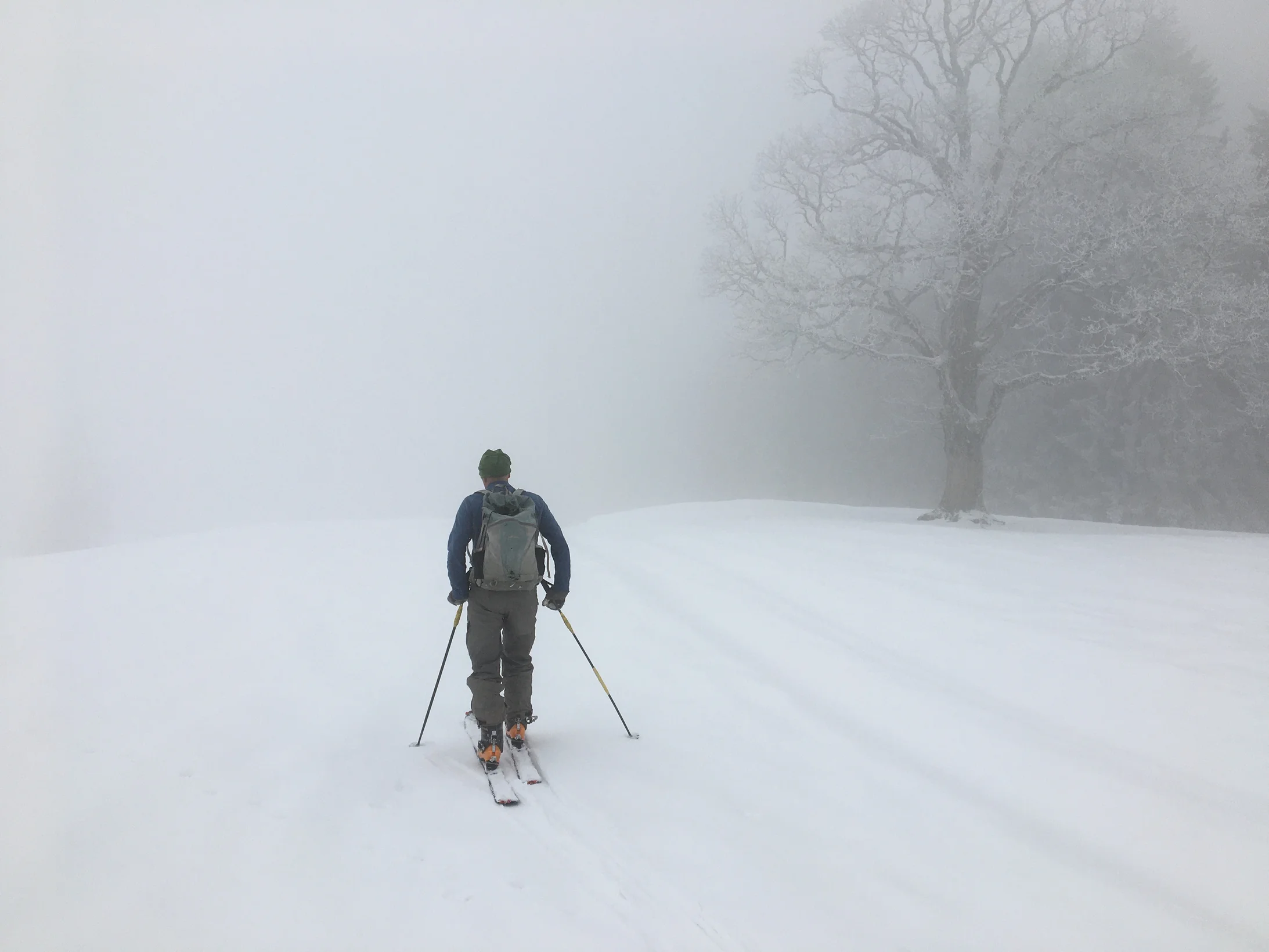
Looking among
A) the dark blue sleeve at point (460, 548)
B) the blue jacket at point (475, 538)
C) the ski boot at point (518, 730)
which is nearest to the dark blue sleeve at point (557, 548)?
the blue jacket at point (475, 538)

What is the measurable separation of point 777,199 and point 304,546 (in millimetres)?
14087

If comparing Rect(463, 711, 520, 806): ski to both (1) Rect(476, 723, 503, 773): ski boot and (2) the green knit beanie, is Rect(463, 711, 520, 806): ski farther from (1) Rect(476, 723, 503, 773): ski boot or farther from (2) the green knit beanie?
(2) the green knit beanie

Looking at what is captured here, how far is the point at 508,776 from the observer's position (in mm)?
4637

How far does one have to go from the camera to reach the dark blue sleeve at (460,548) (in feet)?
15.8

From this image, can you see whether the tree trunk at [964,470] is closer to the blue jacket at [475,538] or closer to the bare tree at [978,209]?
the bare tree at [978,209]

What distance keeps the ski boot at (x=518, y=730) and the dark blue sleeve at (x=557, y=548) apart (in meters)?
0.89

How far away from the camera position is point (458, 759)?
195 inches

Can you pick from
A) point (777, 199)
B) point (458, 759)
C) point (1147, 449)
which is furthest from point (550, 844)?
point (1147, 449)

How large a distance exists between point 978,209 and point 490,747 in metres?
15.3

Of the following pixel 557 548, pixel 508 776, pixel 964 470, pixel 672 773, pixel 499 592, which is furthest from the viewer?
pixel 964 470

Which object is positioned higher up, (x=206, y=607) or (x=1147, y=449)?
(x=1147, y=449)

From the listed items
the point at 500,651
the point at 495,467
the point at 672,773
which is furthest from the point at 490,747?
the point at 495,467

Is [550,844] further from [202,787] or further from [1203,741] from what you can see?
[1203,741]

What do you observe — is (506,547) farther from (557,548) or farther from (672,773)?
(672,773)
